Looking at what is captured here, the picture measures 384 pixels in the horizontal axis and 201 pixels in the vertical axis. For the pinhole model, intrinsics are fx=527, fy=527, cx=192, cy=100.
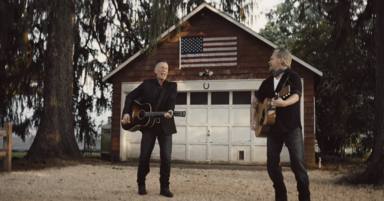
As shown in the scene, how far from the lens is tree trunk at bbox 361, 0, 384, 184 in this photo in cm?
890

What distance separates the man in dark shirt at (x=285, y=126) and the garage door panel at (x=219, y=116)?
1008 cm

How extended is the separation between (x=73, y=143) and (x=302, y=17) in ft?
24.5

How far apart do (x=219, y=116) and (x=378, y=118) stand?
24.2ft

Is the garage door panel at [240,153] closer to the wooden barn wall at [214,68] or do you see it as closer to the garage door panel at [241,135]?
the garage door panel at [241,135]

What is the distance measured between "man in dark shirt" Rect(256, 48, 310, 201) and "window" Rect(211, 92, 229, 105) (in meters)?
10.2

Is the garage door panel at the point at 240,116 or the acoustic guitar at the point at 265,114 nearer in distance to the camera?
the acoustic guitar at the point at 265,114

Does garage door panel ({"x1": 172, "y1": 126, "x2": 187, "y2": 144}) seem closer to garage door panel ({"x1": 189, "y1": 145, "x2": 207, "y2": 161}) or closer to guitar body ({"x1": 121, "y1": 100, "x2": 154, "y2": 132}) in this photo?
garage door panel ({"x1": 189, "y1": 145, "x2": 207, "y2": 161})

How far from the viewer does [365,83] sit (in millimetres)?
19562

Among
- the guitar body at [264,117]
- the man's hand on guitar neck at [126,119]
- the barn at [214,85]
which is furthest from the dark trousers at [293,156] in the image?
the barn at [214,85]

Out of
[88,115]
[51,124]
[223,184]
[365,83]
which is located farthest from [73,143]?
[365,83]

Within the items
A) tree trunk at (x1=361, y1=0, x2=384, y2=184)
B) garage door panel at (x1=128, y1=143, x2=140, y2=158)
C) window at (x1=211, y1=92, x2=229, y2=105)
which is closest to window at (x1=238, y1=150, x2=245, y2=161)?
window at (x1=211, y1=92, x2=229, y2=105)

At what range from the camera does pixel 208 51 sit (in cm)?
1656

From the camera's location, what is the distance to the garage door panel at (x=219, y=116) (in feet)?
52.9

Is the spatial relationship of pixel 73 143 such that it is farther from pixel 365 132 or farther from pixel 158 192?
pixel 365 132
